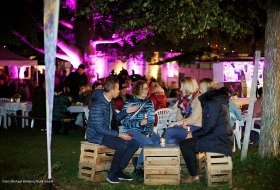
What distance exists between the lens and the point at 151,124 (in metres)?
9.80

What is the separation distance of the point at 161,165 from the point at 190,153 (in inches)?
23.3

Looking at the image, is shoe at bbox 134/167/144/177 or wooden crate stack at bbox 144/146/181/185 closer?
wooden crate stack at bbox 144/146/181/185

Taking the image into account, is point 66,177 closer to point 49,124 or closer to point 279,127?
point 49,124

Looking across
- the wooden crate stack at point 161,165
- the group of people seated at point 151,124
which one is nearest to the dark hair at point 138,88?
the group of people seated at point 151,124

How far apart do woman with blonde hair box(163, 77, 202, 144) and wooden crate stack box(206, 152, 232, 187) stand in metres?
0.80

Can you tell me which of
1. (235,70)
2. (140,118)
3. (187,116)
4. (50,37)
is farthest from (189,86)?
(235,70)

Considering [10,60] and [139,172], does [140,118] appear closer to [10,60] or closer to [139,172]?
[139,172]

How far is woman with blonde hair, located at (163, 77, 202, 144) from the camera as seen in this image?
9.65 metres

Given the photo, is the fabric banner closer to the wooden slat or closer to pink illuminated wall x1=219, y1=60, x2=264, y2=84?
the wooden slat

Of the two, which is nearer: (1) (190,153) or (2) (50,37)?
(2) (50,37)

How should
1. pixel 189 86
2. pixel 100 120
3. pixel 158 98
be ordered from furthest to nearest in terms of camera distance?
pixel 158 98
pixel 189 86
pixel 100 120

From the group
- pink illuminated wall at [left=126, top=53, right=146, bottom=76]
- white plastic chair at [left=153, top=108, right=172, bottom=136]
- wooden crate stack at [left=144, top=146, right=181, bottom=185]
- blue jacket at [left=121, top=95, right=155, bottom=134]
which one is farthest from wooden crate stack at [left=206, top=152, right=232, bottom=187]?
pink illuminated wall at [left=126, top=53, right=146, bottom=76]

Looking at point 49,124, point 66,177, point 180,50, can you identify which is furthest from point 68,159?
point 180,50

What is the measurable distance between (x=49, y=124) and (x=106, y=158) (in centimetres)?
173
